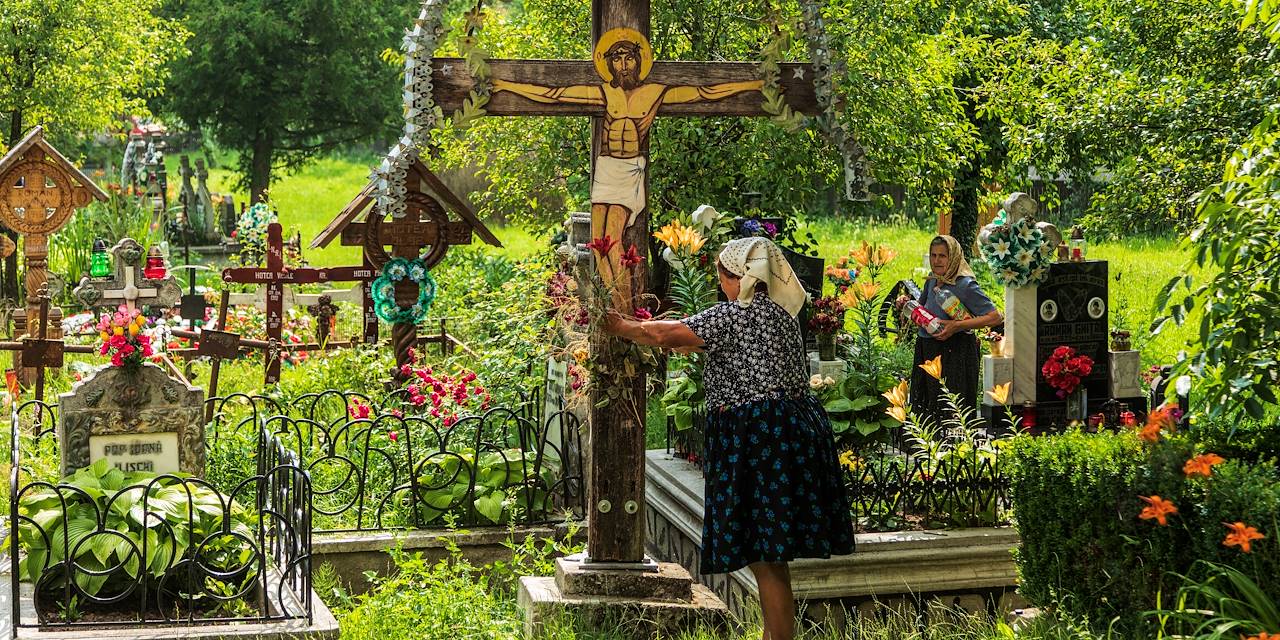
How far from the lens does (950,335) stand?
9.16 m

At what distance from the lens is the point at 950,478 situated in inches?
290

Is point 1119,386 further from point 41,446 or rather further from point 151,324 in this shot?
point 151,324

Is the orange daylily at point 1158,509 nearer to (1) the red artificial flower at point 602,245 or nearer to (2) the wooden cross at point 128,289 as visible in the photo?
(1) the red artificial flower at point 602,245

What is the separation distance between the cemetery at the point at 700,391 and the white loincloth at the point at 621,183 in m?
0.01

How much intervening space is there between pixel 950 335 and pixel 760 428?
3571 mm

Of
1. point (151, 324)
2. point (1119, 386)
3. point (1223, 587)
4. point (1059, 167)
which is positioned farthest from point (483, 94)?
point (151, 324)

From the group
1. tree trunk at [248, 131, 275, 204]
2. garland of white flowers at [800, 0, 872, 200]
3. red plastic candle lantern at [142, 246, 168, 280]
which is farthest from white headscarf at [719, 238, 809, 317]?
tree trunk at [248, 131, 275, 204]

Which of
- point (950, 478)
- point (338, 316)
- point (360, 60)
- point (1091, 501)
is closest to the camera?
point (1091, 501)

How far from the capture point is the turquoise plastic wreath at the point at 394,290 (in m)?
11.2

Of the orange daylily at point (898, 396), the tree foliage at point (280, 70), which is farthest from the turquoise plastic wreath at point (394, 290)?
the tree foliage at point (280, 70)

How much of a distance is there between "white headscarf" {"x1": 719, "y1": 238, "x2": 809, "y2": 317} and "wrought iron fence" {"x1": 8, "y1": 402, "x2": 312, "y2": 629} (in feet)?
6.34

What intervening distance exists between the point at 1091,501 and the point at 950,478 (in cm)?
183

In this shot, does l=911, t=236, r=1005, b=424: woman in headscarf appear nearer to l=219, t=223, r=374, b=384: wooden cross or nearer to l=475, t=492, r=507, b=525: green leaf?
l=475, t=492, r=507, b=525: green leaf

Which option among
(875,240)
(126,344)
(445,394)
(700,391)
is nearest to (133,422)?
(126,344)
